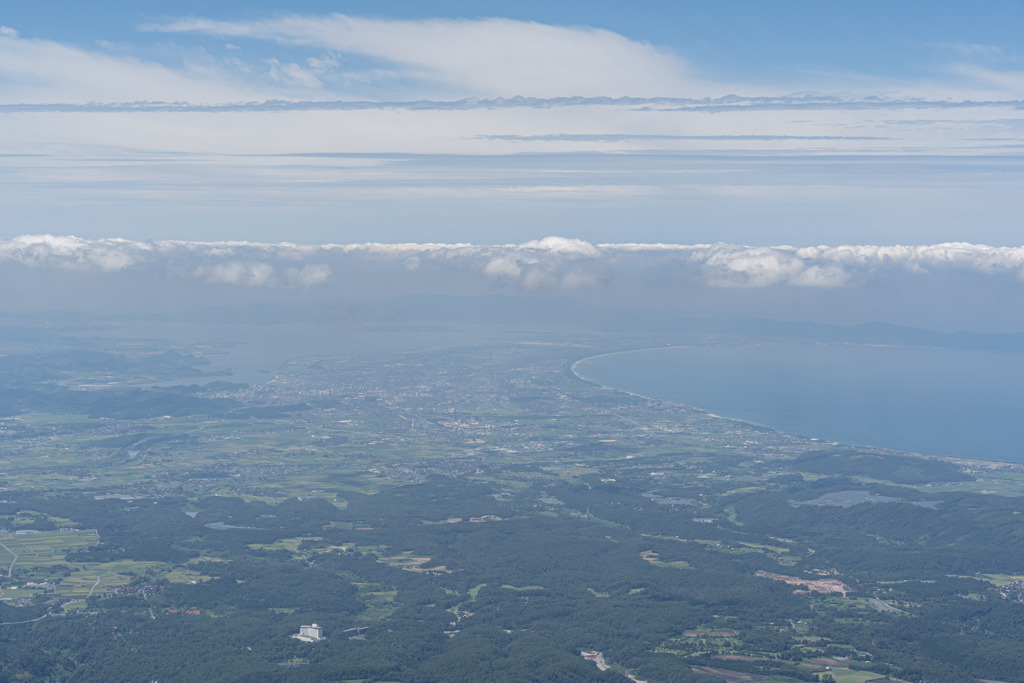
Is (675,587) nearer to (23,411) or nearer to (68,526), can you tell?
(68,526)

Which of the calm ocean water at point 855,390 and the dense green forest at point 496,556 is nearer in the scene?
the dense green forest at point 496,556

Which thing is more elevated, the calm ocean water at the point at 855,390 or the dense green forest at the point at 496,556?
the dense green forest at the point at 496,556

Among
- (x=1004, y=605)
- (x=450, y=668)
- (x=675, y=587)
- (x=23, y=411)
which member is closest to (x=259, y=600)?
(x=450, y=668)

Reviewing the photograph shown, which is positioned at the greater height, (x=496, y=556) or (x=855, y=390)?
(x=496, y=556)

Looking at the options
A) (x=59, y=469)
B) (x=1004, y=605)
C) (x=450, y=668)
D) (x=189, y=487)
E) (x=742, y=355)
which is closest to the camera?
(x=450, y=668)

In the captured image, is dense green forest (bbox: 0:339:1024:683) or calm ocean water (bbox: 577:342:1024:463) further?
calm ocean water (bbox: 577:342:1024:463)

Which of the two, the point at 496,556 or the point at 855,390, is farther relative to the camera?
the point at 855,390

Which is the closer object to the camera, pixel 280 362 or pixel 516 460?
pixel 516 460

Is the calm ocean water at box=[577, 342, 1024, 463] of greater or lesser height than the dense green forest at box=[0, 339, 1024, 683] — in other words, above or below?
below
